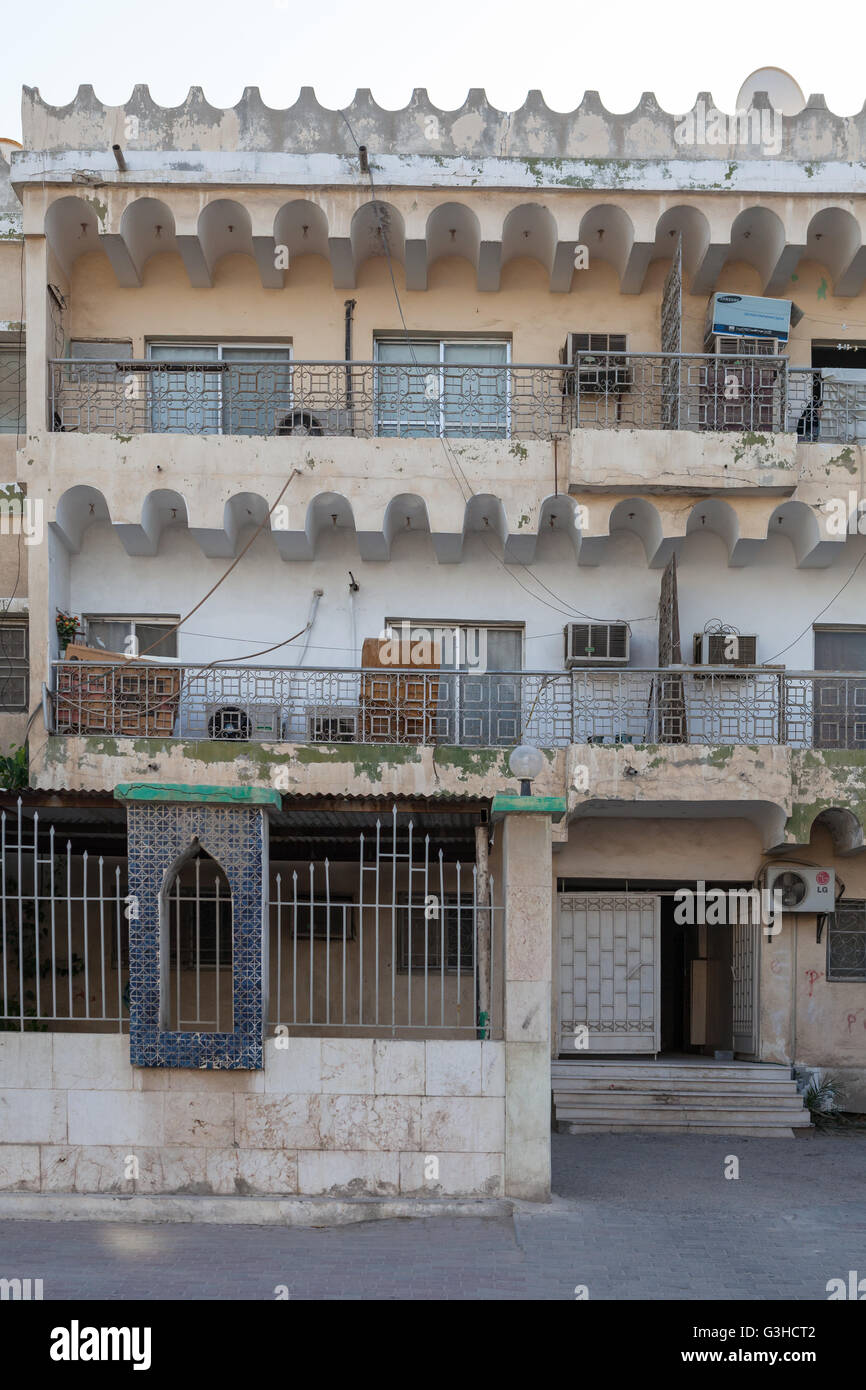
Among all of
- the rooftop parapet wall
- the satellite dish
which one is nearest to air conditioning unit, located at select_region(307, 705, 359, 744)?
the rooftop parapet wall

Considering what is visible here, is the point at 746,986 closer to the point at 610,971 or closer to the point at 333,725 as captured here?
the point at 610,971

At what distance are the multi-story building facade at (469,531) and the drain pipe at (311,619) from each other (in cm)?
4

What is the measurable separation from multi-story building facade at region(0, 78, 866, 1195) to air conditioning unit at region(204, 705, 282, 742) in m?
0.05

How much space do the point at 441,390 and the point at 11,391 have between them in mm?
5097

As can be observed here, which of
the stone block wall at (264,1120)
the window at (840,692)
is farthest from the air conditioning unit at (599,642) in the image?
the stone block wall at (264,1120)

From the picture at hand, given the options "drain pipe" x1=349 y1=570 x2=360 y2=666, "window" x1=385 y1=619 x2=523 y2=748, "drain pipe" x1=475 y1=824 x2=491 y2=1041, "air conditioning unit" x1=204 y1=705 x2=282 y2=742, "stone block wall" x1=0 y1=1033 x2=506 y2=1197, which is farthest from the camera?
"drain pipe" x1=349 y1=570 x2=360 y2=666

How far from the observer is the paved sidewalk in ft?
24.8

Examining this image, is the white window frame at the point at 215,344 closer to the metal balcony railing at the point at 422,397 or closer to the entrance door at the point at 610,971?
the metal balcony railing at the point at 422,397

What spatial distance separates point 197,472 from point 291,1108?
732cm

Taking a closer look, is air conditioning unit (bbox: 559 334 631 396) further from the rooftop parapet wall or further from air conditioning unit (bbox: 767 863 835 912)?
air conditioning unit (bbox: 767 863 835 912)

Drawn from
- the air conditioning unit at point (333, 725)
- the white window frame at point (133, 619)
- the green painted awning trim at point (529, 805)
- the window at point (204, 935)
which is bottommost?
the window at point (204, 935)

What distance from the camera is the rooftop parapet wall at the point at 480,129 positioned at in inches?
557

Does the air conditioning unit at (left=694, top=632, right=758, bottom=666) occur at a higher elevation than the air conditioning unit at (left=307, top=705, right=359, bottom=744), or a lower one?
higher

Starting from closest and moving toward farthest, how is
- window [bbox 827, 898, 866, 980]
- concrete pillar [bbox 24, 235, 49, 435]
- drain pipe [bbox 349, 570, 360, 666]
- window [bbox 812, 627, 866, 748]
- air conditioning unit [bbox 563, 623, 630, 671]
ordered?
concrete pillar [bbox 24, 235, 49, 435] < window [bbox 812, 627, 866, 748] < air conditioning unit [bbox 563, 623, 630, 671] < window [bbox 827, 898, 866, 980] < drain pipe [bbox 349, 570, 360, 666]
